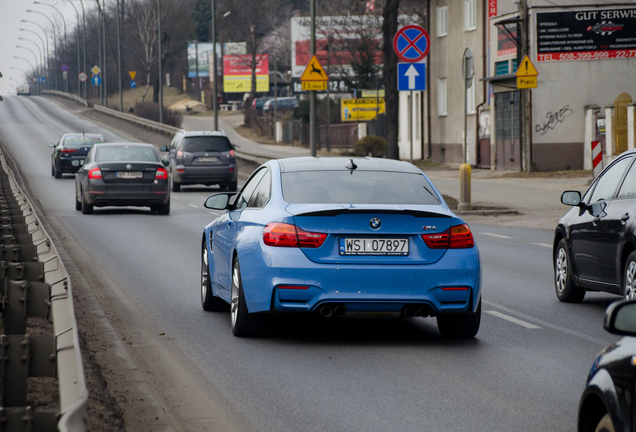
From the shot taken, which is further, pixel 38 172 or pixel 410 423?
pixel 38 172

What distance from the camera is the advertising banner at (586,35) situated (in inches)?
1437

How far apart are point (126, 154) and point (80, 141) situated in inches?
636

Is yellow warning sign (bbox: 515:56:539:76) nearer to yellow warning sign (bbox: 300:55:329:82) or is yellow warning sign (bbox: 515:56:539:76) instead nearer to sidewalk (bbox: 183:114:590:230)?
sidewalk (bbox: 183:114:590:230)

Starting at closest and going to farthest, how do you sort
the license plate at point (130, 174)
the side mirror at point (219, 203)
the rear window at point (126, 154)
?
the side mirror at point (219, 203)
the license plate at point (130, 174)
the rear window at point (126, 154)

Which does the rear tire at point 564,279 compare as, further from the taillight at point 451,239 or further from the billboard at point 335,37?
the billboard at point 335,37

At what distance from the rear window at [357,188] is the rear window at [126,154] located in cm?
1524

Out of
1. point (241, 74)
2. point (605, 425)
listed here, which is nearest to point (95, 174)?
point (605, 425)

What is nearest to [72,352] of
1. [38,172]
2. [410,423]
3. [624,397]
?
Answer: [410,423]

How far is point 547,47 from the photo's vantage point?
36844 millimetres

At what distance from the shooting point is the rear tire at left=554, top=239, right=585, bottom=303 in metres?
10.6

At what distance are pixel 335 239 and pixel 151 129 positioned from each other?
→ 5741 centimetres

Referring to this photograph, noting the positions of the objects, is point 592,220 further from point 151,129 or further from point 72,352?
point 151,129

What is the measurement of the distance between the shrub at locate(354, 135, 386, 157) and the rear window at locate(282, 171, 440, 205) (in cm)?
4287

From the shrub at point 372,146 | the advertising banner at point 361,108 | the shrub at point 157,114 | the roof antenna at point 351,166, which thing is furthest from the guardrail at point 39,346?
the shrub at point 157,114
